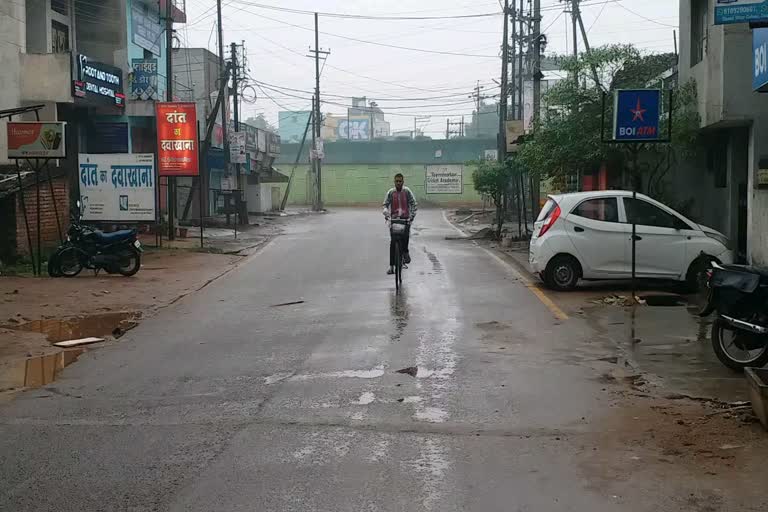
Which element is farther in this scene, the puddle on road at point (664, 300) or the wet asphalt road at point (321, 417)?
the puddle on road at point (664, 300)

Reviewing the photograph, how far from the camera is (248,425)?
6633mm

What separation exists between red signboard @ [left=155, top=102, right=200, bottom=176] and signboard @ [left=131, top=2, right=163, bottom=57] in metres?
5.36

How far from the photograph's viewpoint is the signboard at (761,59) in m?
11.5

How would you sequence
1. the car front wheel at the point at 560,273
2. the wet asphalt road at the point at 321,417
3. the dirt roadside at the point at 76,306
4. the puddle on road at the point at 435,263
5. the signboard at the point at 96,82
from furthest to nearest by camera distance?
the signboard at the point at 96,82
the puddle on road at the point at 435,263
the car front wheel at the point at 560,273
the dirt roadside at the point at 76,306
the wet asphalt road at the point at 321,417

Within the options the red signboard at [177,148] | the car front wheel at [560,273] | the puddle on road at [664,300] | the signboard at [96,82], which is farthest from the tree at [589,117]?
the signboard at [96,82]

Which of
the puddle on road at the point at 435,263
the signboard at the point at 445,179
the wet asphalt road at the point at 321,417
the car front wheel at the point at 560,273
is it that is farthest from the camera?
the signboard at the point at 445,179

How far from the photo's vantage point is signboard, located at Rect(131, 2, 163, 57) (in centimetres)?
3168

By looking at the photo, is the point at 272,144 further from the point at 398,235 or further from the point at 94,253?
the point at 398,235

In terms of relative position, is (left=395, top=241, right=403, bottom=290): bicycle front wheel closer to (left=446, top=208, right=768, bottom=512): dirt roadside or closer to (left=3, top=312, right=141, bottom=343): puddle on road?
(left=3, top=312, right=141, bottom=343): puddle on road

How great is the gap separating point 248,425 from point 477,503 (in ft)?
7.60

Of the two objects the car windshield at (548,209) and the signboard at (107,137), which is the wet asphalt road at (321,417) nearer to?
the car windshield at (548,209)

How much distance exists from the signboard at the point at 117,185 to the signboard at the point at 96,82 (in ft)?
9.68

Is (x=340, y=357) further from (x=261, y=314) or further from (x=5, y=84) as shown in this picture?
(x=5, y=84)

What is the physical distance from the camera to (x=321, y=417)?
684 cm
